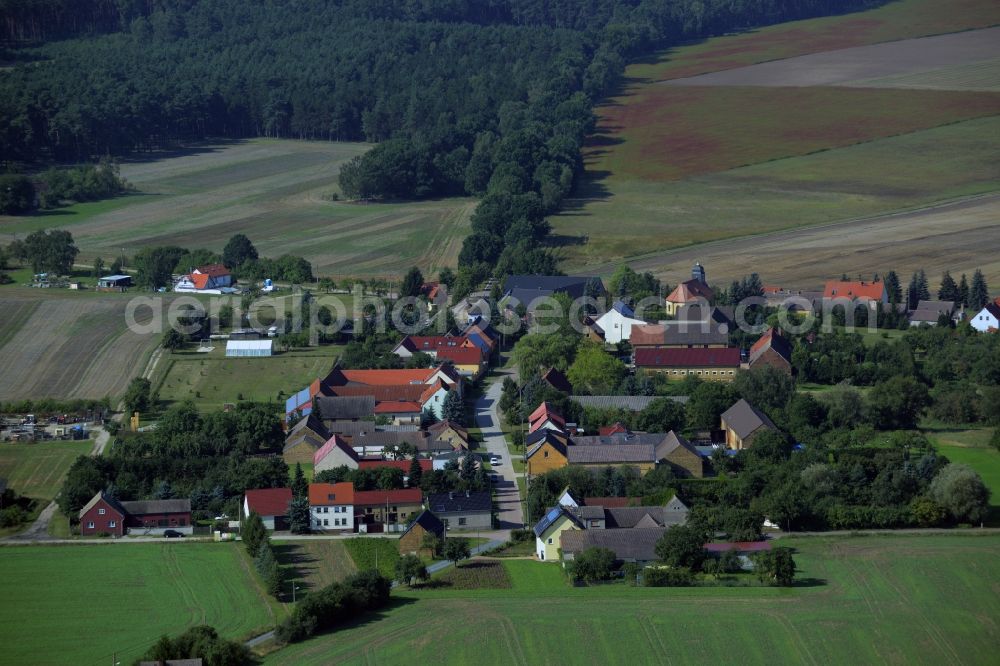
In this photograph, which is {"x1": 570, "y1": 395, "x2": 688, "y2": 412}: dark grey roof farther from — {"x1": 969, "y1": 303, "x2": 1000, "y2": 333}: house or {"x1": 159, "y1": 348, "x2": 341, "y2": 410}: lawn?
{"x1": 969, "y1": 303, "x2": 1000, "y2": 333}: house

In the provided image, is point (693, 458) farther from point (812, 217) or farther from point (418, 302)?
point (812, 217)

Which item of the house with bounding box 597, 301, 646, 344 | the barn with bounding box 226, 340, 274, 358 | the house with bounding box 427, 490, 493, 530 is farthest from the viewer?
the house with bounding box 597, 301, 646, 344

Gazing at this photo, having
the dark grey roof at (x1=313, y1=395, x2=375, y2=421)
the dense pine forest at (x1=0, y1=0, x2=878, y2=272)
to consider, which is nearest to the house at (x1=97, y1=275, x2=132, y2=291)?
the dense pine forest at (x1=0, y1=0, x2=878, y2=272)

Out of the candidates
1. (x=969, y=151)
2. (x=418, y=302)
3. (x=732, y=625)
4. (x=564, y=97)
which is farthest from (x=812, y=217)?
(x=732, y=625)

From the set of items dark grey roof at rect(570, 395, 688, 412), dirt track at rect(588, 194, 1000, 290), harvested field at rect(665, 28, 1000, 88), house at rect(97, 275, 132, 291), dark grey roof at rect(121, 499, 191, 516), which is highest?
harvested field at rect(665, 28, 1000, 88)

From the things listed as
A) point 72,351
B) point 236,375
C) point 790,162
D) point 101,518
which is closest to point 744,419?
point 236,375

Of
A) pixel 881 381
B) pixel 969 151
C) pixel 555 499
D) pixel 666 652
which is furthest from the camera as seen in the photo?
pixel 969 151

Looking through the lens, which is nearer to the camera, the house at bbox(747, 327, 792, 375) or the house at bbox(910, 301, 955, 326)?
the house at bbox(747, 327, 792, 375)

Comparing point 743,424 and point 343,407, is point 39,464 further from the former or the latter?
point 743,424
